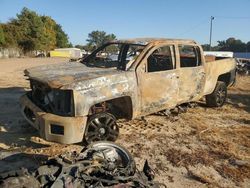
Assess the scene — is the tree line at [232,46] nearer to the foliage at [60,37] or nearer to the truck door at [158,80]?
the foliage at [60,37]

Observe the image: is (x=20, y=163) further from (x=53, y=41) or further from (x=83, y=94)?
(x=53, y=41)

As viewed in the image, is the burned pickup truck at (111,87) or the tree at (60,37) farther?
the tree at (60,37)

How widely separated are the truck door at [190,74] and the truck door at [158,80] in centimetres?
28

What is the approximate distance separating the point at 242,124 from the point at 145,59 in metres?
3.00

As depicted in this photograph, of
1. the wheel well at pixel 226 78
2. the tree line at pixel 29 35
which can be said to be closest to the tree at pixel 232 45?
the tree line at pixel 29 35

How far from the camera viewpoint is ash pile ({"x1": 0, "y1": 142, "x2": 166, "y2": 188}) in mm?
3566

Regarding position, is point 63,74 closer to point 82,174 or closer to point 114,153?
point 114,153

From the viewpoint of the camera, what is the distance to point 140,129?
712 centimetres

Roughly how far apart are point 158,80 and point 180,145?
4.32 ft

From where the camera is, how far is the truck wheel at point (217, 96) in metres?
9.05

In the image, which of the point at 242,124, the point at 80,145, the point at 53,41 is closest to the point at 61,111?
the point at 80,145

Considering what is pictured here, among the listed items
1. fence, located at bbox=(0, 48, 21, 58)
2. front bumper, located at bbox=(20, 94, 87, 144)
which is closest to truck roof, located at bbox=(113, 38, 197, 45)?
front bumper, located at bbox=(20, 94, 87, 144)

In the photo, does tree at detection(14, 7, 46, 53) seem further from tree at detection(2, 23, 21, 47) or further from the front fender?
the front fender

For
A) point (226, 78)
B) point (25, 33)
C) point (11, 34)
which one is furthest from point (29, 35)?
point (226, 78)
